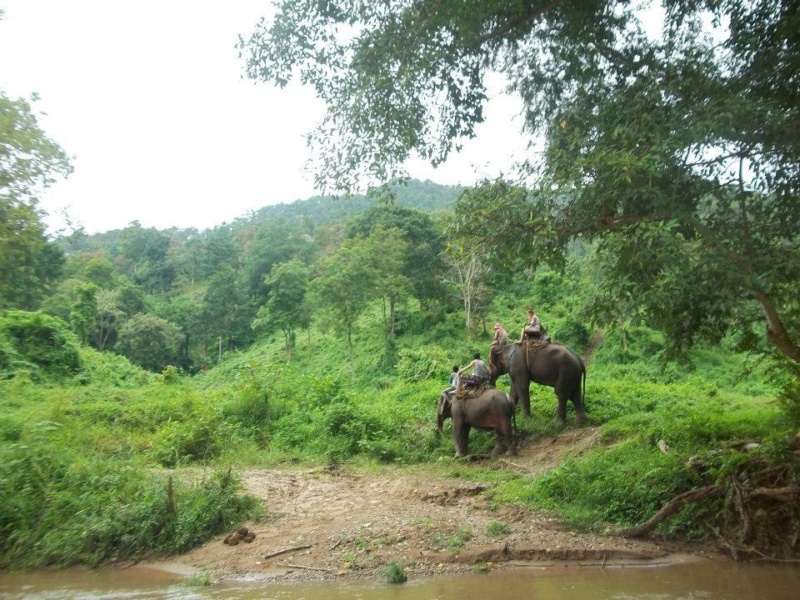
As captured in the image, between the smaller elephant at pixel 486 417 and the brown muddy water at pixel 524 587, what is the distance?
5000mm

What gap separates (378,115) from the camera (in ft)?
22.9

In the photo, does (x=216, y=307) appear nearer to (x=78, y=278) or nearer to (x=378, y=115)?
(x=78, y=278)

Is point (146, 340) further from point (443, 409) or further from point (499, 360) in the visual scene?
point (443, 409)

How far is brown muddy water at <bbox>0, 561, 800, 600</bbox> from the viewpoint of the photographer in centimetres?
541

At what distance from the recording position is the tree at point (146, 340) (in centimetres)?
3962

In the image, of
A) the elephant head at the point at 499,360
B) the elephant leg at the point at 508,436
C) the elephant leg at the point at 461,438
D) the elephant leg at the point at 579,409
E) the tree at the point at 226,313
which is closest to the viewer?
the elephant leg at the point at 508,436

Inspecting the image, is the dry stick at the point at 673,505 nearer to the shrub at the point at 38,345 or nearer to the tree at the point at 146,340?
the shrub at the point at 38,345

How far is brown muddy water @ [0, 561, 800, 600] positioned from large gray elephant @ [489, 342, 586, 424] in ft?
19.6

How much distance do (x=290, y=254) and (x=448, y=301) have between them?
20332 millimetres

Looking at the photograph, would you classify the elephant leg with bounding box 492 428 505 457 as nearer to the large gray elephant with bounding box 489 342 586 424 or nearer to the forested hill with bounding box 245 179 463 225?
the large gray elephant with bounding box 489 342 586 424

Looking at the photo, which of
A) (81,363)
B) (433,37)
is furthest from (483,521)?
(81,363)

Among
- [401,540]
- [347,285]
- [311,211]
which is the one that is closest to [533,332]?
[401,540]

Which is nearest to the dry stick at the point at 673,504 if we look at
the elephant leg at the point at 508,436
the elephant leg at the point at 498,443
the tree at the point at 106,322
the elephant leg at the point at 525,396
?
the elephant leg at the point at 508,436

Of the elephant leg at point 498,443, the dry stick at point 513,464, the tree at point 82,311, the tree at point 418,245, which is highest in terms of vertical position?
the tree at point 418,245
